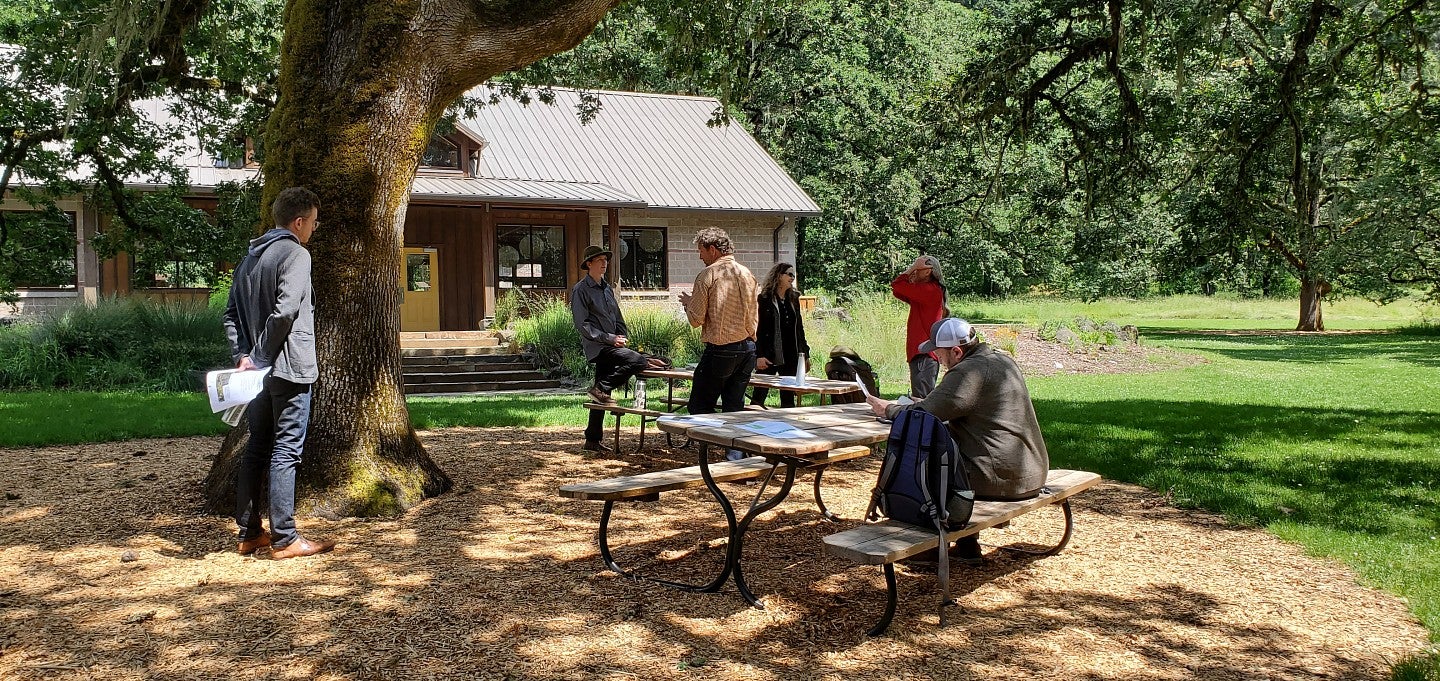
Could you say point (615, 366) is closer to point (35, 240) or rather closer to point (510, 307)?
point (35, 240)

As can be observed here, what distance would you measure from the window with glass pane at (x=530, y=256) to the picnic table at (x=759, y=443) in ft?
60.2

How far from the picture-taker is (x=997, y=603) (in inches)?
184

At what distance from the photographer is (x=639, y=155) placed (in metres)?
26.0

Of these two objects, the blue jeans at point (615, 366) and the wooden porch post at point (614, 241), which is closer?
the blue jeans at point (615, 366)

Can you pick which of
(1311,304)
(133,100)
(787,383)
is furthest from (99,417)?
(1311,304)

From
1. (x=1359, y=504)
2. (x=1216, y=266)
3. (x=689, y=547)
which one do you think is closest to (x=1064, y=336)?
(x=1359, y=504)

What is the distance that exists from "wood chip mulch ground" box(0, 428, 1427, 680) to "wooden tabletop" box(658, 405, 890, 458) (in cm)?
69

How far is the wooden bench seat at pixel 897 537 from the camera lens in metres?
3.94

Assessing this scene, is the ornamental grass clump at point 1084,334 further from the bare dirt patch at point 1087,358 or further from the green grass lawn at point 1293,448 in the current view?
the green grass lawn at point 1293,448

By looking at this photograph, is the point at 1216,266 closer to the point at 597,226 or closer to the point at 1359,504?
the point at 597,226

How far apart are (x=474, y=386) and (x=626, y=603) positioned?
12.7 m

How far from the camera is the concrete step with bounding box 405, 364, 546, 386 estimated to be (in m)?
17.0

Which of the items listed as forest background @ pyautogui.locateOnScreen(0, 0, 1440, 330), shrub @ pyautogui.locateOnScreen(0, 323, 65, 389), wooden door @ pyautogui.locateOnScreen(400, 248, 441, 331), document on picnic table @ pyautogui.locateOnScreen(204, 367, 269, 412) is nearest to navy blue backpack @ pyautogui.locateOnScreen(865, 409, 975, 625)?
document on picnic table @ pyautogui.locateOnScreen(204, 367, 269, 412)

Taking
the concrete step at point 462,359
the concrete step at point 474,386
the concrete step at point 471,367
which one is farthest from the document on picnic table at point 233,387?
the concrete step at point 462,359
